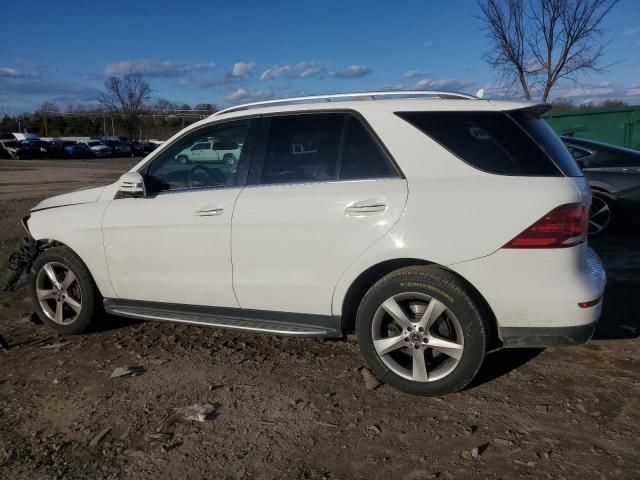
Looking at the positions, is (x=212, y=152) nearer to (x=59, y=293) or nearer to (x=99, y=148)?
(x=59, y=293)

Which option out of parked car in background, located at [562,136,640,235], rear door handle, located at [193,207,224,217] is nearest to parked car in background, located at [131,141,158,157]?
parked car in background, located at [562,136,640,235]

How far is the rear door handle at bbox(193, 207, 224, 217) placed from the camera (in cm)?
380

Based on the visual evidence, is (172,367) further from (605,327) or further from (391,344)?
(605,327)

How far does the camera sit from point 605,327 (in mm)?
4566

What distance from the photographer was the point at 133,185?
4102 millimetres

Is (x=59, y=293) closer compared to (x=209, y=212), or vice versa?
(x=209, y=212)

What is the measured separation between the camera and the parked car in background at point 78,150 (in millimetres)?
51125

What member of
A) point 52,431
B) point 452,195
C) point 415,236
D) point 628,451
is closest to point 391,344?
point 415,236

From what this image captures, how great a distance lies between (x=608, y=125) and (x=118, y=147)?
50.5 metres

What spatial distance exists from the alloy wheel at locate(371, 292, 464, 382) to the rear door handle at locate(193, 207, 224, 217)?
127 centimetres

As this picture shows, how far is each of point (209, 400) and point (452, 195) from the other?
1.94m

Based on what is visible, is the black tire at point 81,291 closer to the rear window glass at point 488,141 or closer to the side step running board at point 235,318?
the side step running board at point 235,318

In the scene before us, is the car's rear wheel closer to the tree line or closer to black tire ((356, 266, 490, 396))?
black tire ((356, 266, 490, 396))

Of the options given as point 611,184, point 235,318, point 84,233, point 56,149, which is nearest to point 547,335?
point 235,318
